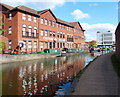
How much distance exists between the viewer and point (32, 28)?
33719mm

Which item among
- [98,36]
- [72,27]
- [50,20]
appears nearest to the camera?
[50,20]

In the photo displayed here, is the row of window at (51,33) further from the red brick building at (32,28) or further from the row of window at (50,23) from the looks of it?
the row of window at (50,23)

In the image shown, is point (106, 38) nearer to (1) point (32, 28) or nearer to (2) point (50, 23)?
(2) point (50, 23)

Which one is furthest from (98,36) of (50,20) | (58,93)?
(58,93)

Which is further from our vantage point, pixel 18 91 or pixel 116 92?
pixel 18 91

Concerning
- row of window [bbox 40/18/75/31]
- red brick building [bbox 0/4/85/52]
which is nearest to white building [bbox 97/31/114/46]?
row of window [bbox 40/18/75/31]

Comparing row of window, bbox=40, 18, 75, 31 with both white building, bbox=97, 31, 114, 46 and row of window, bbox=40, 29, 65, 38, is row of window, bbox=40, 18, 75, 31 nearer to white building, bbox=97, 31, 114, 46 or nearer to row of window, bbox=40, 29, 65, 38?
row of window, bbox=40, 29, 65, 38

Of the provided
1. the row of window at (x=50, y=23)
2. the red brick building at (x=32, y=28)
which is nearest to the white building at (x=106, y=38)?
the row of window at (x=50, y=23)

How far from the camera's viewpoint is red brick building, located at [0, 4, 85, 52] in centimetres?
3020

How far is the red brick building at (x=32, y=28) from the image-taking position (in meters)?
30.2

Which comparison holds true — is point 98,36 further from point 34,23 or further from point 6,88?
point 6,88

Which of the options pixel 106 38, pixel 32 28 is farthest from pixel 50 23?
pixel 106 38

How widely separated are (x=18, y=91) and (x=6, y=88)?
1.16m

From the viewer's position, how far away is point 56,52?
3659 centimetres
